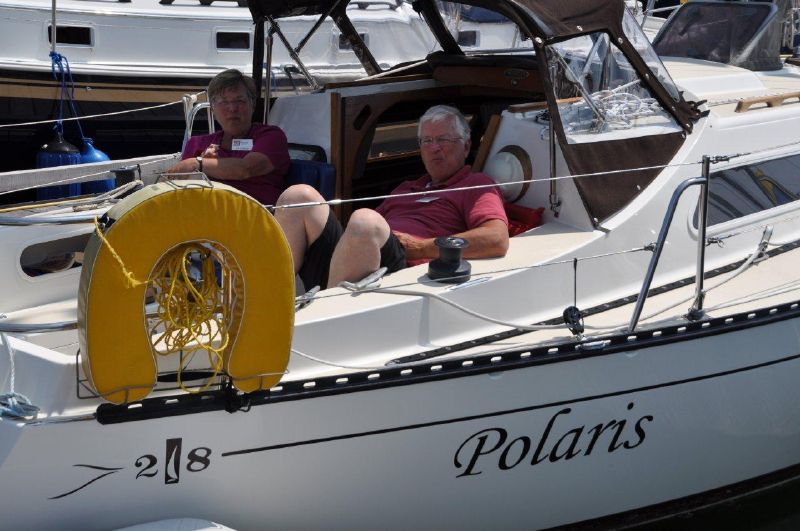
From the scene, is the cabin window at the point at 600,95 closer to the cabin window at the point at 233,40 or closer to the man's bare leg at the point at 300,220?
the man's bare leg at the point at 300,220

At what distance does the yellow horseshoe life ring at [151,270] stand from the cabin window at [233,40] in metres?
7.38

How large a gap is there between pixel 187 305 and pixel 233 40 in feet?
24.5

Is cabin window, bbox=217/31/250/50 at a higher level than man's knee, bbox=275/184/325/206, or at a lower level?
higher

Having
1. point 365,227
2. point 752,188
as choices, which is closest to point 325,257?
point 365,227

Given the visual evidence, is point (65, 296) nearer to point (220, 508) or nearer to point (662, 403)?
point (220, 508)

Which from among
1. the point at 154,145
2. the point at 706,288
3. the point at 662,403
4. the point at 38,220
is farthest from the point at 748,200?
the point at 154,145

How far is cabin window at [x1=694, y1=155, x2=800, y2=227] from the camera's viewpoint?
13.7ft

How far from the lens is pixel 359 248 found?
11.8 feet

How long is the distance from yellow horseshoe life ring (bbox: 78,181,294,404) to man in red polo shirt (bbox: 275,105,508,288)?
2.01ft

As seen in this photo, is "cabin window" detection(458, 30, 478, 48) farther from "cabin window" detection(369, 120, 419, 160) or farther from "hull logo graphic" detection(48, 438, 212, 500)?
"hull logo graphic" detection(48, 438, 212, 500)

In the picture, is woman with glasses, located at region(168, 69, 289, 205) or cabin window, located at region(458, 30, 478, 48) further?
cabin window, located at region(458, 30, 478, 48)

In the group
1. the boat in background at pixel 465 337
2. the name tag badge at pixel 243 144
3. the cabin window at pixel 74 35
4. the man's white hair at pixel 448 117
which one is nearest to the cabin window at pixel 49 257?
the boat in background at pixel 465 337

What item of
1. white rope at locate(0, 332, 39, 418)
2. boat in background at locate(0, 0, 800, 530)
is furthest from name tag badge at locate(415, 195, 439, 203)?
white rope at locate(0, 332, 39, 418)

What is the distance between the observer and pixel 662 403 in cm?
372
